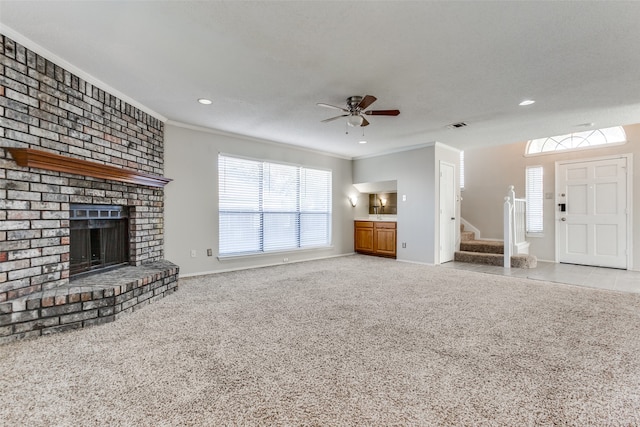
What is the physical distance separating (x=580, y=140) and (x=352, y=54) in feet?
19.0

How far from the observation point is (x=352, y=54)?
2.54 m

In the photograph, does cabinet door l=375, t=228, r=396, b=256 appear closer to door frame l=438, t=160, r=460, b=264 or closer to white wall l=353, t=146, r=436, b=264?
white wall l=353, t=146, r=436, b=264

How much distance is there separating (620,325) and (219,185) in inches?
208

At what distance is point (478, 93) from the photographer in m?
3.36

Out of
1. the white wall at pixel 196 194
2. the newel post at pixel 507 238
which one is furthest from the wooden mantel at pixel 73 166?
the newel post at pixel 507 238

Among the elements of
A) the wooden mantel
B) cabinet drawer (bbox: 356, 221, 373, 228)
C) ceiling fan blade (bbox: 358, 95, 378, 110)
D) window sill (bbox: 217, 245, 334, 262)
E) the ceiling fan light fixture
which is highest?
ceiling fan blade (bbox: 358, 95, 378, 110)

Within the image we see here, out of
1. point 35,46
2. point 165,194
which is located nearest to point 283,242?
point 165,194

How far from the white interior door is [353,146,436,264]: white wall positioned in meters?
0.28

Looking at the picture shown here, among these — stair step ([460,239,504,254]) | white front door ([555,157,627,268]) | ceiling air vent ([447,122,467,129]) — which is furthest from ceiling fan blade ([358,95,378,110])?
white front door ([555,157,627,268])

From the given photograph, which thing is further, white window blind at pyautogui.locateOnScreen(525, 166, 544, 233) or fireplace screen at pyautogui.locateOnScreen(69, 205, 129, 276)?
white window blind at pyautogui.locateOnScreen(525, 166, 544, 233)

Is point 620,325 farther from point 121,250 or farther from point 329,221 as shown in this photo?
point 121,250

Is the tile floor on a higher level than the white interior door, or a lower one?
lower

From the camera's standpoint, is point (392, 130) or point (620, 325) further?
point (392, 130)

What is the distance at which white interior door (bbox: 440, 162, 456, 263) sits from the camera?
5875 mm
